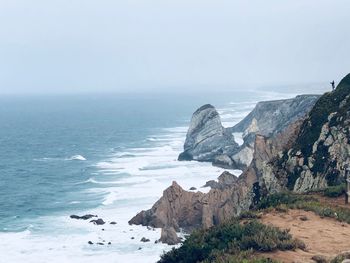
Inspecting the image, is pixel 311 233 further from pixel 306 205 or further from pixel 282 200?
pixel 282 200

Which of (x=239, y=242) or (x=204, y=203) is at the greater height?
(x=239, y=242)

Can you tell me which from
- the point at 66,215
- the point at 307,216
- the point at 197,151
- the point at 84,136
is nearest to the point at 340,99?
the point at 307,216

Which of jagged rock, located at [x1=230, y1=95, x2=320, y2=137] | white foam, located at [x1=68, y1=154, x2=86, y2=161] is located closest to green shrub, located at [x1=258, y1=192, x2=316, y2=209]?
jagged rock, located at [x1=230, y1=95, x2=320, y2=137]

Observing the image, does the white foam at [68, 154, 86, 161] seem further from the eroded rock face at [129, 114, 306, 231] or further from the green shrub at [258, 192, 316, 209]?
the green shrub at [258, 192, 316, 209]

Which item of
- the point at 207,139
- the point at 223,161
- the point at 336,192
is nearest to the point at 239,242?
the point at 336,192

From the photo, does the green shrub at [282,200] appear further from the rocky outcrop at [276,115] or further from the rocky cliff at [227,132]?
the rocky outcrop at [276,115]

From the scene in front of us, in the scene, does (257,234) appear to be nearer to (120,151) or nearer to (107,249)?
(107,249)

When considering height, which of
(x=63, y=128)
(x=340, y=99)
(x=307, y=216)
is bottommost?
(x=63, y=128)

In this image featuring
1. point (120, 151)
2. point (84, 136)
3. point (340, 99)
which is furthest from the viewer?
point (84, 136)
